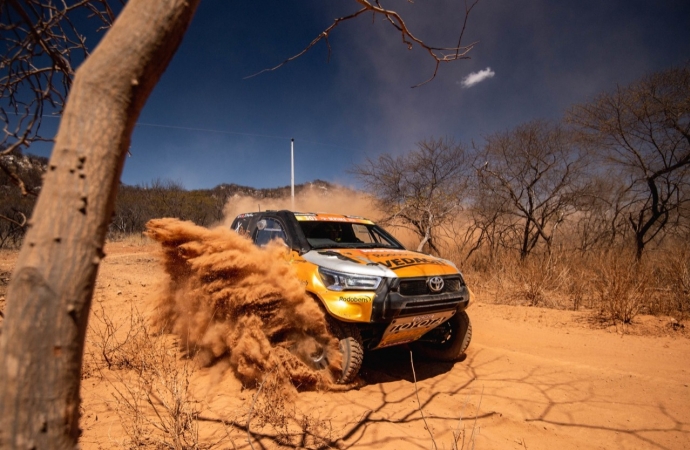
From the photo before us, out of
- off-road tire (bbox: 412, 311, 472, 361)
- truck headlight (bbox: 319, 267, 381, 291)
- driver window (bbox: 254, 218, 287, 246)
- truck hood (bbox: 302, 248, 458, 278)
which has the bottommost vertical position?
off-road tire (bbox: 412, 311, 472, 361)

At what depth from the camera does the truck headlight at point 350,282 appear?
3.55 m

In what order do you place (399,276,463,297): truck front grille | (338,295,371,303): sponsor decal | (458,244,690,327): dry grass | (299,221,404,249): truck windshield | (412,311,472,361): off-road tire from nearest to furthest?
(338,295,371,303): sponsor decal
(399,276,463,297): truck front grille
(412,311,472,361): off-road tire
(299,221,404,249): truck windshield
(458,244,690,327): dry grass

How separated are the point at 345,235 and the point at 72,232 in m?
4.75

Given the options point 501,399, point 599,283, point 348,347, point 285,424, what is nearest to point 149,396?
point 285,424

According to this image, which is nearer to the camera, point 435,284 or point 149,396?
point 149,396

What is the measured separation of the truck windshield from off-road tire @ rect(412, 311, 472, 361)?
51.1 inches

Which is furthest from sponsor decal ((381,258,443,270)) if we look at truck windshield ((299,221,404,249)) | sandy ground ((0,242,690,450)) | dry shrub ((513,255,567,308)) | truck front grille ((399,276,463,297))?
dry shrub ((513,255,567,308))

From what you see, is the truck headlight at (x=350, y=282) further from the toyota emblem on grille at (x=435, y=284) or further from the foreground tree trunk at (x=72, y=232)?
the foreground tree trunk at (x=72, y=232)

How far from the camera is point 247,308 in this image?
12.5 ft

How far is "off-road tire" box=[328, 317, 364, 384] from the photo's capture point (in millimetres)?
3568

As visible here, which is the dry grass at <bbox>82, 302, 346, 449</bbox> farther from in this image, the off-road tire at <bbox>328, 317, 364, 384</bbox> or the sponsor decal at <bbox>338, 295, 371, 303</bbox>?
the sponsor decal at <bbox>338, 295, 371, 303</bbox>

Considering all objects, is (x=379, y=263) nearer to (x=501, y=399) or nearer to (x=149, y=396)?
(x=501, y=399)

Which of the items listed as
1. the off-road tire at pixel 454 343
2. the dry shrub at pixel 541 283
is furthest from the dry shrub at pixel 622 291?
the off-road tire at pixel 454 343

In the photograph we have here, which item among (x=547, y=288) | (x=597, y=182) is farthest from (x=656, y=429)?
(x=597, y=182)
